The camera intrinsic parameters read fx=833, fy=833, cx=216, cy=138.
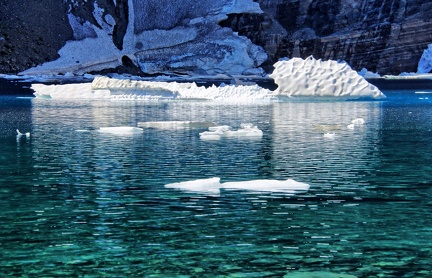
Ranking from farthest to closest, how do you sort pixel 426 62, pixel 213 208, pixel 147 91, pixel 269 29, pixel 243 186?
pixel 269 29
pixel 426 62
pixel 147 91
pixel 243 186
pixel 213 208

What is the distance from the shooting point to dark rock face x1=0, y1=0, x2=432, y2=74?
2603 inches

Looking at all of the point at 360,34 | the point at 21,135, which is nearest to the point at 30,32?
the point at 360,34

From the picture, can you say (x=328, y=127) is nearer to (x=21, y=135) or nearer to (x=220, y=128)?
(x=220, y=128)

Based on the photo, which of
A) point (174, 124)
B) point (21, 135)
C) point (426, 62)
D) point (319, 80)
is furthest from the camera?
point (426, 62)

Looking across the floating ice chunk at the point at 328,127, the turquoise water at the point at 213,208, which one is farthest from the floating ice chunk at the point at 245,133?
the floating ice chunk at the point at 328,127

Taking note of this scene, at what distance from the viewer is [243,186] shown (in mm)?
10234

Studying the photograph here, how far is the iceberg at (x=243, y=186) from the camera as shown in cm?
1004

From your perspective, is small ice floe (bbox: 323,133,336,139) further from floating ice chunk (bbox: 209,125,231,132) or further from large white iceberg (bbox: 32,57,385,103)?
large white iceberg (bbox: 32,57,385,103)

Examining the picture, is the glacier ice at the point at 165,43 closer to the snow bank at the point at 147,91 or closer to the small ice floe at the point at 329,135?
the snow bank at the point at 147,91

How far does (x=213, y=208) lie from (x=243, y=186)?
137 cm

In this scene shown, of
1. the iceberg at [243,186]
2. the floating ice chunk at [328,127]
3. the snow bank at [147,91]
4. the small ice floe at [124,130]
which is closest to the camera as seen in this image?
the iceberg at [243,186]

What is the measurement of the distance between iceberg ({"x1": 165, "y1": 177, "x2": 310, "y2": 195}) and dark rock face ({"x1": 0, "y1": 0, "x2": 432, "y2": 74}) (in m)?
54.8

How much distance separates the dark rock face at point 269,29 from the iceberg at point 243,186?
54.8 metres

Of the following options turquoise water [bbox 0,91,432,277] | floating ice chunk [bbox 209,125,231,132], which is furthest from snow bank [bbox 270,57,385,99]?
turquoise water [bbox 0,91,432,277]
